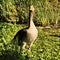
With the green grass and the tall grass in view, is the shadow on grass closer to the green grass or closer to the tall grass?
the green grass

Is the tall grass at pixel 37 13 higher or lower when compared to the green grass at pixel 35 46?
higher

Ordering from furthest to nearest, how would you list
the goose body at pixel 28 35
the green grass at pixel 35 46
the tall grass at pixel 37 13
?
the tall grass at pixel 37 13, the green grass at pixel 35 46, the goose body at pixel 28 35

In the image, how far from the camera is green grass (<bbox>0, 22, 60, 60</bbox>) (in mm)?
4535

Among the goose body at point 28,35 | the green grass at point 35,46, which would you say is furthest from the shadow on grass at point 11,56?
the goose body at point 28,35

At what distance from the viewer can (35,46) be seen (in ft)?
17.5

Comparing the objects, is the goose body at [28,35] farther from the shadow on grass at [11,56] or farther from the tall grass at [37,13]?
the tall grass at [37,13]

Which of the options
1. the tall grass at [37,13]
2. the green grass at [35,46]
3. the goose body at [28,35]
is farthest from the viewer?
the tall grass at [37,13]

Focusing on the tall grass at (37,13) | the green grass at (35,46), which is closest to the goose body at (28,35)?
the green grass at (35,46)

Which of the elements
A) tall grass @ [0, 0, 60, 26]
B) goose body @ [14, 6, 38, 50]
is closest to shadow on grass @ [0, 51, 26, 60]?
goose body @ [14, 6, 38, 50]

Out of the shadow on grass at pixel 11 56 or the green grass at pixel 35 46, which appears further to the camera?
the green grass at pixel 35 46

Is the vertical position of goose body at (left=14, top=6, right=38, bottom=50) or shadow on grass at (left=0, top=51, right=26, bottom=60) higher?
goose body at (left=14, top=6, right=38, bottom=50)

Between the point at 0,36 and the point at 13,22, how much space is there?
94 cm

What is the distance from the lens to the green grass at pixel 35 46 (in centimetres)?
Result: 454

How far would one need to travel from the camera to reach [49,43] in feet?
18.2
